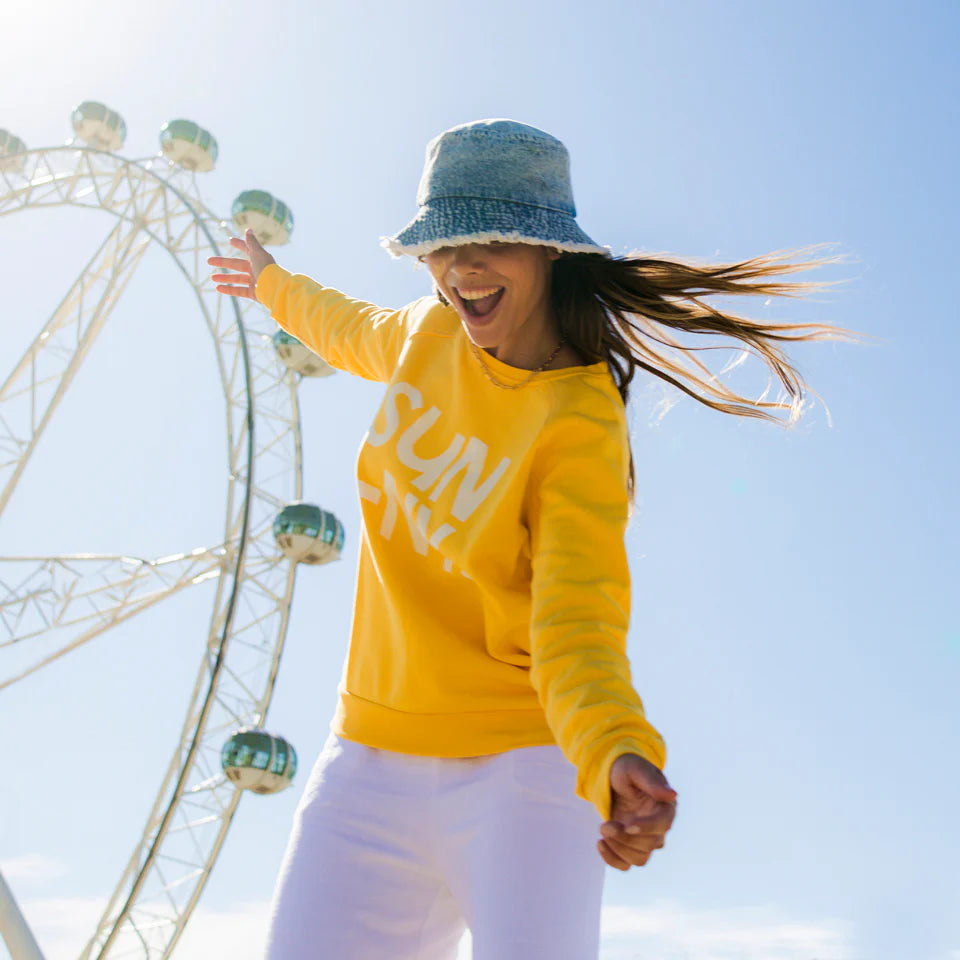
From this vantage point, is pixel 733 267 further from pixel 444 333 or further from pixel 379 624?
pixel 379 624

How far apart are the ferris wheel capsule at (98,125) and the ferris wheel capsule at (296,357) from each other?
292 centimetres

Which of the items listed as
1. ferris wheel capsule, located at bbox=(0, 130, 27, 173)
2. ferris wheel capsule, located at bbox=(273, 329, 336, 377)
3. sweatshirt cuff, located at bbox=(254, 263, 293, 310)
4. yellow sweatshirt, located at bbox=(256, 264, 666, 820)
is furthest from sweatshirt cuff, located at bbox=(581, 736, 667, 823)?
ferris wheel capsule, located at bbox=(0, 130, 27, 173)

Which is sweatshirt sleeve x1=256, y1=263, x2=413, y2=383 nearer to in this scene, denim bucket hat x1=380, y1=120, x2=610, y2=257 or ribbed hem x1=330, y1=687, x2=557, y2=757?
denim bucket hat x1=380, y1=120, x2=610, y2=257

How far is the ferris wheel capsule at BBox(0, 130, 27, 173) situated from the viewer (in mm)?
10195

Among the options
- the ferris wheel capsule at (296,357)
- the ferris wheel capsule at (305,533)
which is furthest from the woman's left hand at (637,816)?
the ferris wheel capsule at (296,357)

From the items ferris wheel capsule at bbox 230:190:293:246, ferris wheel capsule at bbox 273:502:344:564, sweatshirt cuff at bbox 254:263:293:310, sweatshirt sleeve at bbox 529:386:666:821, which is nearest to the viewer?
sweatshirt sleeve at bbox 529:386:666:821

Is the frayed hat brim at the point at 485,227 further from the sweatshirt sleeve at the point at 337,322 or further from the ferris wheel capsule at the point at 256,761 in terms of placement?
the ferris wheel capsule at the point at 256,761

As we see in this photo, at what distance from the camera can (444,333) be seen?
1.88 metres

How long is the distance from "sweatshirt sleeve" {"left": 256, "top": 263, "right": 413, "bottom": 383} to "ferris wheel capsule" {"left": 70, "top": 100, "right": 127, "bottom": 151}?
9.22m

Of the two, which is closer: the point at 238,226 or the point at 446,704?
the point at 446,704

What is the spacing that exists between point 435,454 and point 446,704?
0.40 meters

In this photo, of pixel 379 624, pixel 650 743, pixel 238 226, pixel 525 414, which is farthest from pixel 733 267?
pixel 238 226

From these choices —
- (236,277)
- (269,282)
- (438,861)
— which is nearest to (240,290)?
(236,277)

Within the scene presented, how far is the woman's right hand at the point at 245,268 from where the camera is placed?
246cm
